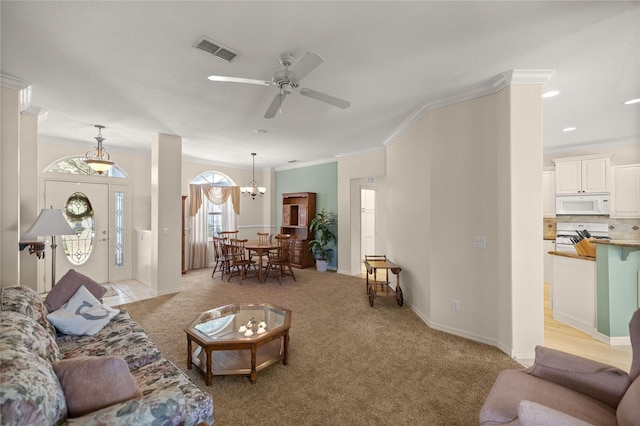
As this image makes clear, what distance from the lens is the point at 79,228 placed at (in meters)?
5.16

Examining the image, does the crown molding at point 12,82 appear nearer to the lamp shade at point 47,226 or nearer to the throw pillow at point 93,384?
the lamp shade at point 47,226

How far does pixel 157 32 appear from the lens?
2049mm

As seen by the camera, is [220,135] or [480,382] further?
[220,135]

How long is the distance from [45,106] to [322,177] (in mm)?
4933

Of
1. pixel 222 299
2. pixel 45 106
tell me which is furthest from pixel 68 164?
pixel 222 299

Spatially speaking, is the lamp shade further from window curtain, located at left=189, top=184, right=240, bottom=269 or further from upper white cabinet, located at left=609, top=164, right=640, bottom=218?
upper white cabinet, located at left=609, top=164, right=640, bottom=218

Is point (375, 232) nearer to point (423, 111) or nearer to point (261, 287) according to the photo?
point (261, 287)

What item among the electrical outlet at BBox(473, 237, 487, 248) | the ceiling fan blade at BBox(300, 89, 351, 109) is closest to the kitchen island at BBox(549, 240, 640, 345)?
the electrical outlet at BBox(473, 237, 487, 248)

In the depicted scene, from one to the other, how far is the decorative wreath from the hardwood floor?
741 centimetres

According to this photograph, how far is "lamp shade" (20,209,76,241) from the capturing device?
288 centimetres

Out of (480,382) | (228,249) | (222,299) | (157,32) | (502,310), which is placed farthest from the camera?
(228,249)

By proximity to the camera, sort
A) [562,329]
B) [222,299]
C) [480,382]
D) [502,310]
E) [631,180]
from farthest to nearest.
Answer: [631,180]
[222,299]
[562,329]
[502,310]
[480,382]

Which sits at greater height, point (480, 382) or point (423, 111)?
point (423, 111)

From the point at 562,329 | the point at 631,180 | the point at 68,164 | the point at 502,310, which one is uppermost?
the point at 68,164
